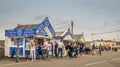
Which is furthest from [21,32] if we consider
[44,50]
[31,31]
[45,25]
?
[44,50]

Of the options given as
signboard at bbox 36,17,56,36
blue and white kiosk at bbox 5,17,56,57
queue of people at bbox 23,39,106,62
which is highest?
signboard at bbox 36,17,56,36

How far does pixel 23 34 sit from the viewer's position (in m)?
27.9

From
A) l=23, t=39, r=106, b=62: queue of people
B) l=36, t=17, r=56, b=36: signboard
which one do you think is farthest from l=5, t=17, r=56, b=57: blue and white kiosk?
l=23, t=39, r=106, b=62: queue of people

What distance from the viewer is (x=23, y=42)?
2798 cm

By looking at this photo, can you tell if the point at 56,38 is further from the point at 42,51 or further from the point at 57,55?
the point at 42,51

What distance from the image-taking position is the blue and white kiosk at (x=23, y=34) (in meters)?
27.6

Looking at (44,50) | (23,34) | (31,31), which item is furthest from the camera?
(23,34)

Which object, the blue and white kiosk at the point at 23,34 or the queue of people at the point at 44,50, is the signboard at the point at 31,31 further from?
the queue of people at the point at 44,50

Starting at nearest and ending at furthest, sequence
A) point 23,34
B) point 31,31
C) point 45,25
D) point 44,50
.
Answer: point 44,50
point 31,31
point 23,34
point 45,25

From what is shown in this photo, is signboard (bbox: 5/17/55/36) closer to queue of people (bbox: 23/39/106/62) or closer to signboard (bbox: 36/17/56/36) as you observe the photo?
signboard (bbox: 36/17/56/36)

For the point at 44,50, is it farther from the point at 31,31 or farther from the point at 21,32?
the point at 21,32

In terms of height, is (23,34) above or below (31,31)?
below

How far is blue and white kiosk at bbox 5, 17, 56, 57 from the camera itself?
1085 inches

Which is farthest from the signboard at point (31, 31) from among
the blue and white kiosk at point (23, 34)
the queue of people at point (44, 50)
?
the queue of people at point (44, 50)
